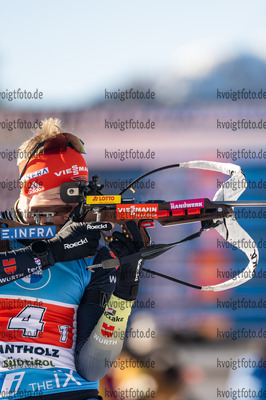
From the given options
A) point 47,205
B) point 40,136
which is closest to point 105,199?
point 47,205

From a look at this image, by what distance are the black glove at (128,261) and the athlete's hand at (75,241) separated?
0.08 meters

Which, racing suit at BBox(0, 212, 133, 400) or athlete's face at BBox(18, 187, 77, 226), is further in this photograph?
athlete's face at BBox(18, 187, 77, 226)

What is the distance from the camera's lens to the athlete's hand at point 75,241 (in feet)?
6.75

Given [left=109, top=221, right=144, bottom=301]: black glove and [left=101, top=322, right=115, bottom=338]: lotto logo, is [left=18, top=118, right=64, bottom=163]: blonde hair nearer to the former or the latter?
[left=109, top=221, right=144, bottom=301]: black glove

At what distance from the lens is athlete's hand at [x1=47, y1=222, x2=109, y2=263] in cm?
206

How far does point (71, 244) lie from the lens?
2.06 metres

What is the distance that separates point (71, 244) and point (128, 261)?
0.76ft

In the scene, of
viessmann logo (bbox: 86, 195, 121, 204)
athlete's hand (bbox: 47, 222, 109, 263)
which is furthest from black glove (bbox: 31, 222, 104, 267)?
viessmann logo (bbox: 86, 195, 121, 204)

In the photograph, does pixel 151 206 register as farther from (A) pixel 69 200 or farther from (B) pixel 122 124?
(B) pixel 122 124

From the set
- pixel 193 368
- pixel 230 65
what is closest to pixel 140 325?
pixel 193 368

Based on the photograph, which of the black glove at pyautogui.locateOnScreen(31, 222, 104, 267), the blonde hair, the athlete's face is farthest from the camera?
the blonde hair

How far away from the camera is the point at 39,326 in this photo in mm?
2182

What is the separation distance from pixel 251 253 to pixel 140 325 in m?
1.45

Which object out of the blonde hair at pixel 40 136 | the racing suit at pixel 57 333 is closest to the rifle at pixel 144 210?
the racing suit at pixel 57 333
